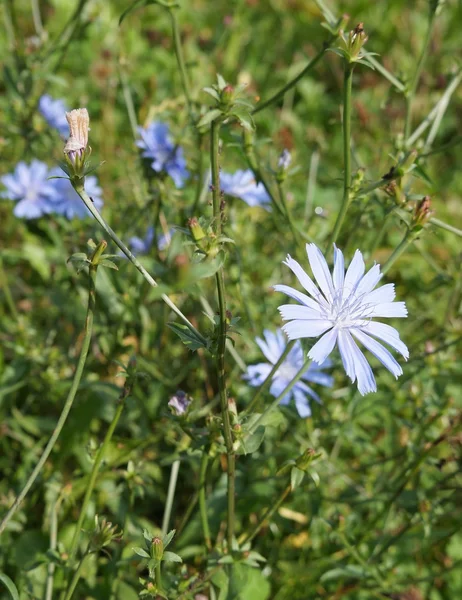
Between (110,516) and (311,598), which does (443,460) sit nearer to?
(311,598)

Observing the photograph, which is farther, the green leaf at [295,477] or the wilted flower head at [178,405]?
the wilted flower head at [178,405]

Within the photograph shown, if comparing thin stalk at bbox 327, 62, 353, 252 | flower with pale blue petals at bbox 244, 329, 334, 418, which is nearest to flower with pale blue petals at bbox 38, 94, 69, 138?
flower with pale blue petals at bbox 244, 329, 334, 418

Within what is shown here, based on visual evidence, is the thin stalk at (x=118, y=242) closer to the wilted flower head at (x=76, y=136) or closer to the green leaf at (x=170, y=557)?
the wilted flower head at (x=76, y=136)

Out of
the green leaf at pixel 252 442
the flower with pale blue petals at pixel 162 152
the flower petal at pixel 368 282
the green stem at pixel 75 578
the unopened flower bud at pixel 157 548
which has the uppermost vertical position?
the flower with pale blue petals at pixel 162 152

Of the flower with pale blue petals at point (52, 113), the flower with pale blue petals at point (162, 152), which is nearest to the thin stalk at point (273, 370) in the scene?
the flower with pale blue petals at point (162, 152)

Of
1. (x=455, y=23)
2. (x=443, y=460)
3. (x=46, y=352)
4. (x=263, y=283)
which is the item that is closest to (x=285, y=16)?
(x=455, y=23)

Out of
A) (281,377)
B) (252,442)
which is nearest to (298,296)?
(252,442)

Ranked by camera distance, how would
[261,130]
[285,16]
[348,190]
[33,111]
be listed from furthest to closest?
[285,16] → [261,130] → [33,111] → [348,190]
